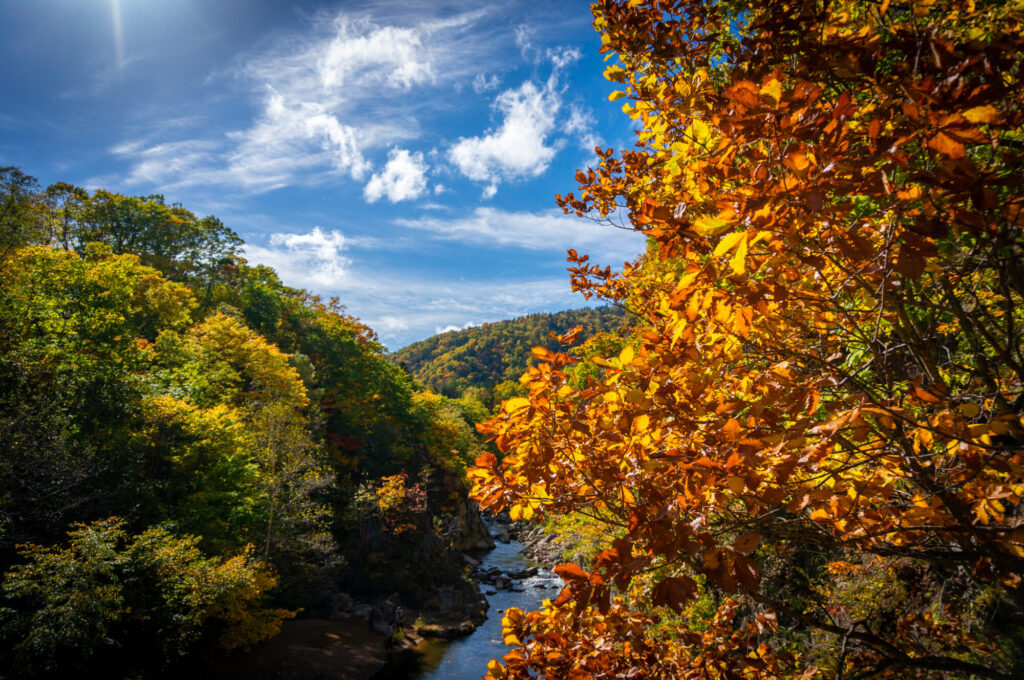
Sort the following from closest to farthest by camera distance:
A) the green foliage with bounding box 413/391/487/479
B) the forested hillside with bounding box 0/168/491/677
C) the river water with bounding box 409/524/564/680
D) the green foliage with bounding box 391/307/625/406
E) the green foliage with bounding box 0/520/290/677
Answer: the green foliage with bounding box 0/520/290/677 < the forested hillside with bounding box 0/168/491/677 < the river water with bounding box 409/524/564/680 < the green foliage with bounding box 413/391/487/479 < the green foliage with bounding box 391/307/625/406

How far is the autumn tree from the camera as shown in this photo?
1.16m

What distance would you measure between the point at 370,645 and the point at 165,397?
34.9ft

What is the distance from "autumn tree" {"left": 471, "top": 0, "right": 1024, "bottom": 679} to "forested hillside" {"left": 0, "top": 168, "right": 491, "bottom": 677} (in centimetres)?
1141

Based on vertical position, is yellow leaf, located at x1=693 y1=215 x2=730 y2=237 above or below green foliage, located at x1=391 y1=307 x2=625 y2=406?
below

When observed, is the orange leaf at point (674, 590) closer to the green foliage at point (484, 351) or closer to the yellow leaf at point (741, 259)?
the yellow leaf at point (741, 259)

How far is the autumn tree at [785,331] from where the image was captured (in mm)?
1161

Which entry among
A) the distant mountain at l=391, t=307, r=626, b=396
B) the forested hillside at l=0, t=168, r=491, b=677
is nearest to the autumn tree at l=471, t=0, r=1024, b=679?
the forested hillside at l=0, t=168, r=491, b=677

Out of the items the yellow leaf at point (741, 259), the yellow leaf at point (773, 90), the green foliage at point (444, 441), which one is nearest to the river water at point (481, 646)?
the green foliage at point (444, 441)

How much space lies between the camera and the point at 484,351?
95.9 m

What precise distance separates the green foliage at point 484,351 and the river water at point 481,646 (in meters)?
53.2

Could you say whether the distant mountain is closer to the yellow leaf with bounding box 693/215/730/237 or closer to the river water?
the river water

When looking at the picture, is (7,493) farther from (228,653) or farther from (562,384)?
(562,384)

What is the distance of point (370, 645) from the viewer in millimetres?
14891

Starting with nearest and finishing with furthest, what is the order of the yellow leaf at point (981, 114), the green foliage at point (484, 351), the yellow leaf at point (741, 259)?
1. the yellow leaf at point (981, 114)
2. the yellow leaf at point (741, 259)
3. the green foliage at point (484, 351)
